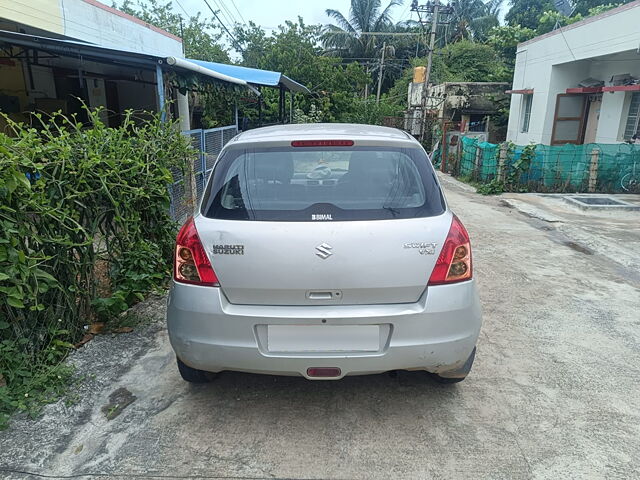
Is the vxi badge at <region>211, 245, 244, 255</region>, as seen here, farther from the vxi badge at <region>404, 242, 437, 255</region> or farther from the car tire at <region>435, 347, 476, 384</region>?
the car tire at <region>435, 347, 476, 384</region>

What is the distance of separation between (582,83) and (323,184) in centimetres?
1551

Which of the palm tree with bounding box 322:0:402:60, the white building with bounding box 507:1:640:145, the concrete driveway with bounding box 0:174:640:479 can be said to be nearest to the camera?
the concrete driveway with bounding box 0:174:640:479

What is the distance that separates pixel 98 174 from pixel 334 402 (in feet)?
7.63

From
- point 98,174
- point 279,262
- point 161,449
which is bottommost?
point 161,449

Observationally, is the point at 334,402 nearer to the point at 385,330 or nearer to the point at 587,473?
the point at 385,330

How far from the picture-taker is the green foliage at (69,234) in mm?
2762

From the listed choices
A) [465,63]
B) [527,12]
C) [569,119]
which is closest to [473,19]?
[527,12]

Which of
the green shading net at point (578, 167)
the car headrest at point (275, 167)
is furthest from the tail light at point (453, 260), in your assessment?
the green shading net at point (578, 167)

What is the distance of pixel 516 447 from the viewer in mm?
2576

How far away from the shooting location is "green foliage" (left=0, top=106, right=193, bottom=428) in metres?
2.76

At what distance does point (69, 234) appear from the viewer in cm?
327

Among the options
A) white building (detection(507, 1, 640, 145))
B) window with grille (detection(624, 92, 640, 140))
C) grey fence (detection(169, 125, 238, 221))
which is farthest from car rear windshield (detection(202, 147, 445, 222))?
window with grille (detection(624, 92, 640, 140))

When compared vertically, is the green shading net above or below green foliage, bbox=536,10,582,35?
below

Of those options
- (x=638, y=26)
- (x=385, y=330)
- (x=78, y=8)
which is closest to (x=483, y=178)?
(x=638, y=26)
